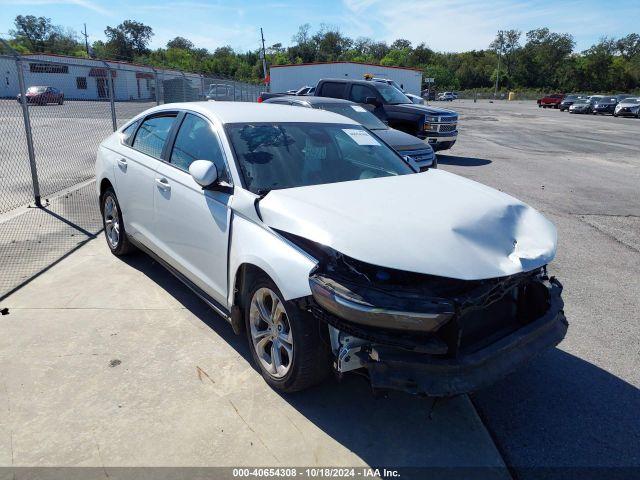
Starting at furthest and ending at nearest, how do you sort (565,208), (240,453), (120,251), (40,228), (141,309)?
(565,208)
(40,228)
(120,251)
(141,309)
(240,453)

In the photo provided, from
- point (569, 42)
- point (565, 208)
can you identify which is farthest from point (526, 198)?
point (569, 42)

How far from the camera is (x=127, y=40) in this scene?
11350 cm

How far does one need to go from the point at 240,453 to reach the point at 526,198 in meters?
7.54

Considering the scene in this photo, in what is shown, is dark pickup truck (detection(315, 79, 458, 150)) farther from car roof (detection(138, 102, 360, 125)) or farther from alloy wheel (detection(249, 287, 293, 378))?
alloy wheel (detection(249, 287, 293, 378))

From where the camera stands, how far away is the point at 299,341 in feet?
9.15

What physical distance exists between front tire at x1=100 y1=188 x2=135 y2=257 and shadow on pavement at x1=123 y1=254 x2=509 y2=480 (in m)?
2.91

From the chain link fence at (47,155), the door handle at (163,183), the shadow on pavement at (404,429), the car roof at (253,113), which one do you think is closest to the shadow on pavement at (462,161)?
the chain link fence at (47,155)

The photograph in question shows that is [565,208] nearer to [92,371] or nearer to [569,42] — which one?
[92,371]

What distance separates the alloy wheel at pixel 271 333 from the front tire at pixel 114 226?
8.16ft

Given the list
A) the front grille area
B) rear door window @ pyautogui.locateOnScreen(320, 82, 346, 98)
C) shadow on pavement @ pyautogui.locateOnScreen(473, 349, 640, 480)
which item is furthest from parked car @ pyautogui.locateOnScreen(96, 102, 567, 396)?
rear door window @ pyautogui.locateOnScreen(320, 82, 346, 98)

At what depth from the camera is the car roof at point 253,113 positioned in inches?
152

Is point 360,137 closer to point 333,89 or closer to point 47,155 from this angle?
point 47,155

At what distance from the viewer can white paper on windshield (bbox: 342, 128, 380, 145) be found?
14.2 feet

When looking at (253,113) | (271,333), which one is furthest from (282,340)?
(253,113)
